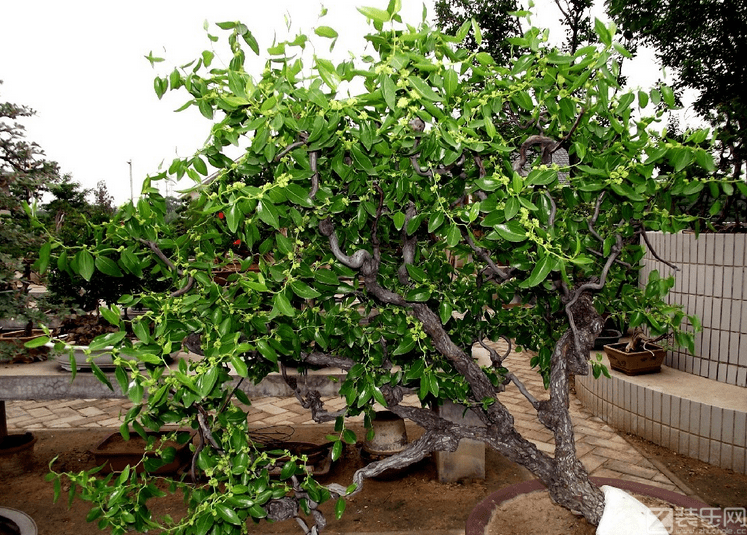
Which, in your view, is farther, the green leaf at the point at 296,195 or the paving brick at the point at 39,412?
the paving brick at the point at 39,412

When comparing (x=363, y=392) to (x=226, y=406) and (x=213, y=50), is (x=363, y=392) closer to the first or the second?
(x=226, y=406)

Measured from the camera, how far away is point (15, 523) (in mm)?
3543

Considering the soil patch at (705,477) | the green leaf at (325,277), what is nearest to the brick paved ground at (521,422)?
the soil patch at (705,477)

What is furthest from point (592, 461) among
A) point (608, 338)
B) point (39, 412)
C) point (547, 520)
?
point (39, 412)

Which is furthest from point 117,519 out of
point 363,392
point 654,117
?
point 654,117

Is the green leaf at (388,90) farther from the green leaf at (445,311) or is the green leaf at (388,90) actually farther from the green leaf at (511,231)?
the green leaf at (445,311)

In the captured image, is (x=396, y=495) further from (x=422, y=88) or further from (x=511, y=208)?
(x=422, y=88)

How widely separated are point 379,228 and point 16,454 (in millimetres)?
4424

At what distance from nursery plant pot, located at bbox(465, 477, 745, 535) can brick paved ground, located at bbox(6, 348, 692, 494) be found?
2195 millimetres

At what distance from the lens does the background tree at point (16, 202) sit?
3674 mm

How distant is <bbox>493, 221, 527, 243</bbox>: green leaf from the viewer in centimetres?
133

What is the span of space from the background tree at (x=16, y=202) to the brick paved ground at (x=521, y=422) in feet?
7.59

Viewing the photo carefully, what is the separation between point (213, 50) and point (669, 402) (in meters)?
5.05

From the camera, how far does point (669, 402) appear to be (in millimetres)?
4957
